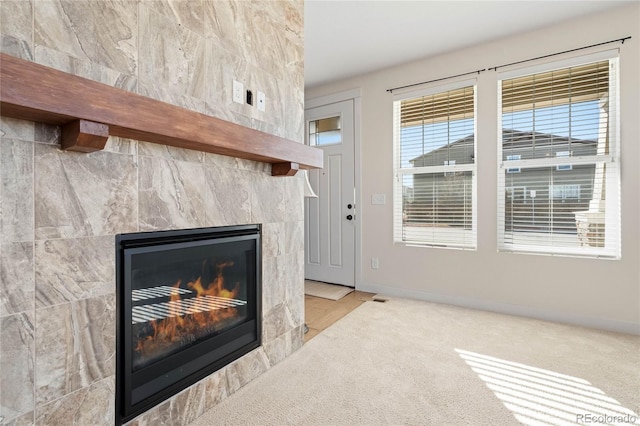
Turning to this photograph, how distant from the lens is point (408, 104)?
367 centimetres

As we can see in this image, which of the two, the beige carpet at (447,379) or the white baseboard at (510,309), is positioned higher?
the white baseboard at (510,309)

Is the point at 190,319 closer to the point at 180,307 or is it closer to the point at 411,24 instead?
the point at 180,307

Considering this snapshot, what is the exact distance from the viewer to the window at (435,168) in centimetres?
334

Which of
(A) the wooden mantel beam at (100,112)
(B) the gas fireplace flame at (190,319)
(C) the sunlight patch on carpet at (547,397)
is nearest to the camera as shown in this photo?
(A) the wooden mantel beam at (100,112)

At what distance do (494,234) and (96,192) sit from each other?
321 cm

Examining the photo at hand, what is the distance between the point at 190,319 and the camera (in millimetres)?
1625

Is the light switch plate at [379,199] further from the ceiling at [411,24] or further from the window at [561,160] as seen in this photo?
the ceiling at [411,24]

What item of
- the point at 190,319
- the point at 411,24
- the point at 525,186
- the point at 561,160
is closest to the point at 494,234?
the point at 525,186

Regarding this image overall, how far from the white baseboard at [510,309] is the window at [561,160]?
549mm

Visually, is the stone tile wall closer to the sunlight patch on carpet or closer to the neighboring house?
the sunlight patch on carpet

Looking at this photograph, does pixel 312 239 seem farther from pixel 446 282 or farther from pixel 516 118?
pixel 516 118

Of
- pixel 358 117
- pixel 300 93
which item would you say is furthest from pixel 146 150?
pixel 358 117

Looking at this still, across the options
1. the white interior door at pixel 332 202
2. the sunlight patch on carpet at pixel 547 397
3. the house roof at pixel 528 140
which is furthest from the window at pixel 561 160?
the white interior door at pixel 332 202

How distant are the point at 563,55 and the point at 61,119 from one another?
3.63 m
